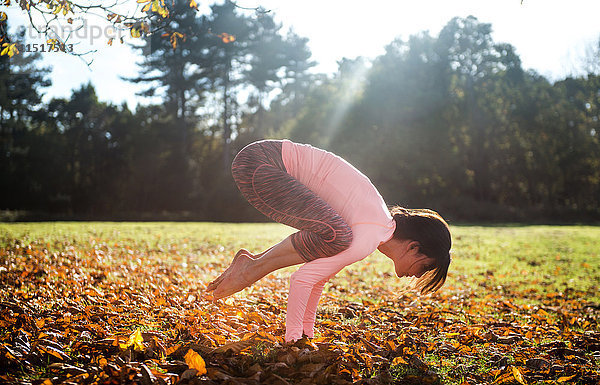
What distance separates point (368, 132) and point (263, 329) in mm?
31280

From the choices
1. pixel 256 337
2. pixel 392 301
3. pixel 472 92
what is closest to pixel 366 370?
pixel 256 337

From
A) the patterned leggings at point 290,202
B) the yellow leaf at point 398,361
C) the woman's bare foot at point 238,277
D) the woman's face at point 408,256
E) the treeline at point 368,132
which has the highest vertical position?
the treeline at point 368,132

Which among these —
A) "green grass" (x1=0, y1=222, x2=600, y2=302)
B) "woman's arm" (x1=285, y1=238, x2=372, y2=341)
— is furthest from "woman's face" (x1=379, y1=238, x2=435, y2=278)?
"green grass" (x1=0, y1=222, x2=600, y2=302)

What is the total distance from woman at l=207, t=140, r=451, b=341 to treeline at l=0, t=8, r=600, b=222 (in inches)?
1121

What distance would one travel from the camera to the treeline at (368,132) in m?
32.0

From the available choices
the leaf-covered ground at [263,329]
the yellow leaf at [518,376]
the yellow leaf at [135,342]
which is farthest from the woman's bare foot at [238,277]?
the yellow leaf at [518,376]

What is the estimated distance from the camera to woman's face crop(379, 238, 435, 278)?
123 inches

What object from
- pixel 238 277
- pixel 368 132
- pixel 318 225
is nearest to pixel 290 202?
pixel 318 225

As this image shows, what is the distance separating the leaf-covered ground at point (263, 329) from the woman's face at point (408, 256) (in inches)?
24.3

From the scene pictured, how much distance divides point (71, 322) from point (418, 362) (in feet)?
8.06

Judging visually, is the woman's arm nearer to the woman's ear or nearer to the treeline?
the woman's ear

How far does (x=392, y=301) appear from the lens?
579cm

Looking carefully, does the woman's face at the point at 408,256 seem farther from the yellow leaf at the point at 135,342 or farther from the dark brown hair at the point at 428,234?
the yellow leaf at the point at 135,342

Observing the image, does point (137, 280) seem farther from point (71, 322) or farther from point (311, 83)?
point (311, 83)
